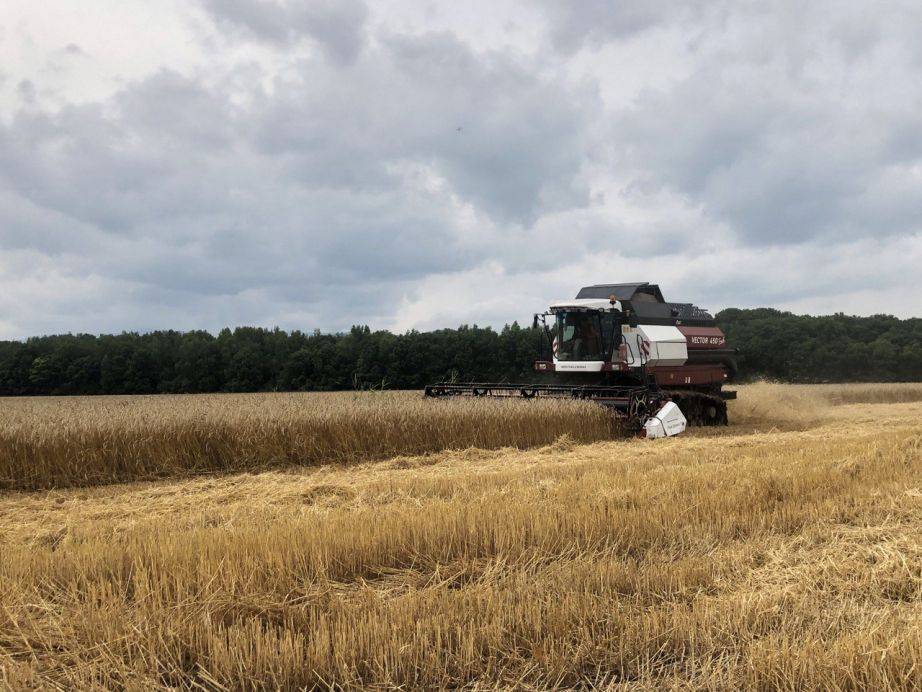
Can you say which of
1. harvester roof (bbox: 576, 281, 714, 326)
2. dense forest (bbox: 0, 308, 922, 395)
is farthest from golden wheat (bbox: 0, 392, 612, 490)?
dense forest (bbox: 0, 308, 922, 395)

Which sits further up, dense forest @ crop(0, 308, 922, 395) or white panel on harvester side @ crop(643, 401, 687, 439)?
dense forest @ crop(0, 308, 922, 395)

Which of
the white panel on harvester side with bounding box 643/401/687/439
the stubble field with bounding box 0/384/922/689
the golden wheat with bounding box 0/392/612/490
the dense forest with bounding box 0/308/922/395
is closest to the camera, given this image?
the stubble field with bounding box 0/384/922/689

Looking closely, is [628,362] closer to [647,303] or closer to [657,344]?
[657,344]

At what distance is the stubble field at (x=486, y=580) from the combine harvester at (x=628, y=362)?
6.09 meters

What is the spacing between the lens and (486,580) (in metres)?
4.31

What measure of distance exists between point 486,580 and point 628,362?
1311 cm

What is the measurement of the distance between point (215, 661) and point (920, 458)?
30.4 feet

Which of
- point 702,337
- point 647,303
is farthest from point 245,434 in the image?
point 702,337

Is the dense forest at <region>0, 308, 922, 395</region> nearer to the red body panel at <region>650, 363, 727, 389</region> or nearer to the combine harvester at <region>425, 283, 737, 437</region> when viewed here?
the red body panel at <region>650, 363, 727, 389</region>

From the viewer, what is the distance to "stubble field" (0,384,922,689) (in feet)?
10.4

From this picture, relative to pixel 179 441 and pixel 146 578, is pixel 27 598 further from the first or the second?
pixel 179 441

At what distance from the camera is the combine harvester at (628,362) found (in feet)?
51.3

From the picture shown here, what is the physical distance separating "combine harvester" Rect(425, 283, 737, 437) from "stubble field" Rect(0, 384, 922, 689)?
20.0 ft

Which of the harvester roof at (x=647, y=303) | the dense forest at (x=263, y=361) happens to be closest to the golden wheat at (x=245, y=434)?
the harvester roof at (x=647, y=303)
